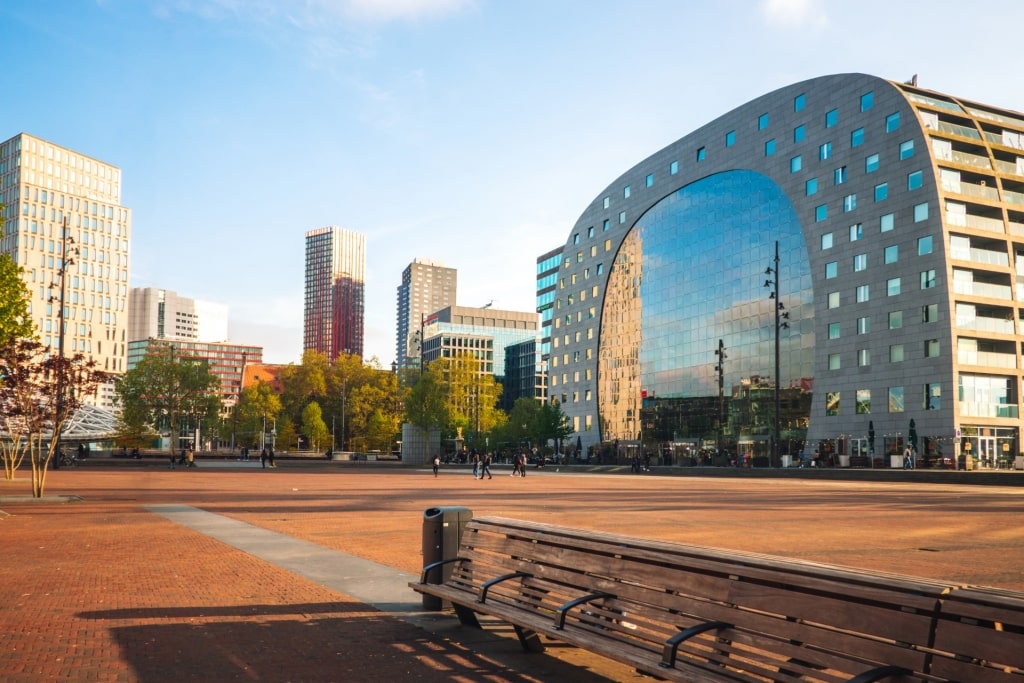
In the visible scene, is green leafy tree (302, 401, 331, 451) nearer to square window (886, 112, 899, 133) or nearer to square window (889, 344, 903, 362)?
square window (889, 344, 903, 362)

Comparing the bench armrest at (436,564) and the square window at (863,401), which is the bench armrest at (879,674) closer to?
the bench armrest at (436,564)

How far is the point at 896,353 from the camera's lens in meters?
63.8

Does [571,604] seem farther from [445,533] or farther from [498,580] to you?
[445,533]

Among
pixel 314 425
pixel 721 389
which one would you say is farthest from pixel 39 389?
pixel 314 425

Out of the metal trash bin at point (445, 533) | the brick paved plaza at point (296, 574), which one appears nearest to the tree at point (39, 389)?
the brick paved plaza at point (296, 574)

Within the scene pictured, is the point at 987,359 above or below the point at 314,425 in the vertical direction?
above

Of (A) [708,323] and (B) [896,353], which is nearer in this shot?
(B) [896,353]

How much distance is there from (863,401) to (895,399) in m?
2.98

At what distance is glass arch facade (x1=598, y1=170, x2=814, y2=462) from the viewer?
74500 mm

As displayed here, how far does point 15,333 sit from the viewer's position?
25609mm

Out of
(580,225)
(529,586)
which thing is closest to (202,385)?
(580,225)

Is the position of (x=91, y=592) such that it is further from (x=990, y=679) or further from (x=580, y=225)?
(x=580, y=225)

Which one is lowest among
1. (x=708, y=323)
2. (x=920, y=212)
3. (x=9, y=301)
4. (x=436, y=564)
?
(x=436, y=564)

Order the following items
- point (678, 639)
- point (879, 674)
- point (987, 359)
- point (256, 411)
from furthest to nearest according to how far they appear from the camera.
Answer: point (256, 411) → point (987, 359) → point (678, 639) → point (879, 674)
